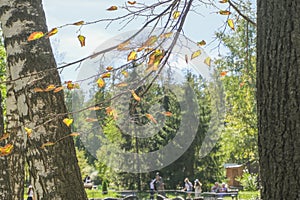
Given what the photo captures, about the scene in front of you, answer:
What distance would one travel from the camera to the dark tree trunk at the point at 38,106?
112 inches

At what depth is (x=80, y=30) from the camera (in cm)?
299

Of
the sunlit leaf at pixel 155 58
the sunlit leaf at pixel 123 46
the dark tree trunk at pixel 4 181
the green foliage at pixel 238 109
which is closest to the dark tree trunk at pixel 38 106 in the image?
the sunlit leaf at pixel 123 46

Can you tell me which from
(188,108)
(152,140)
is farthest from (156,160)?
(188,108)

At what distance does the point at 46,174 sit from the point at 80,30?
2.81 feet

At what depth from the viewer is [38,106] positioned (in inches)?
115

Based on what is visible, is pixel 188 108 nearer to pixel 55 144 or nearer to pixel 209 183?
pixel 209 183

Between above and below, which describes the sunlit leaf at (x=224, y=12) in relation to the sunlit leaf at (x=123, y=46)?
above

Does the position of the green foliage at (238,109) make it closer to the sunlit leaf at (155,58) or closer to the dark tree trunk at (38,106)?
the sunlit leaf at (155,58)

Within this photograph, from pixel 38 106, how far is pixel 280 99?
1.52 meters

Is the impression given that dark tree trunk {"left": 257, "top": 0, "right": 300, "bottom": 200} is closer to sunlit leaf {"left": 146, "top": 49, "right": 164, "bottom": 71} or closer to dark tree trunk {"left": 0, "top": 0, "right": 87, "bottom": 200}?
sunlit leaf {"left": 146, "top": 49, "right": 164, "bottom": 71}

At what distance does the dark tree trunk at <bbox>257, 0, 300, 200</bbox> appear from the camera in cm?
189

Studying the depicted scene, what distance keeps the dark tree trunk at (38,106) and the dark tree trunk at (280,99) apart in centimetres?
125

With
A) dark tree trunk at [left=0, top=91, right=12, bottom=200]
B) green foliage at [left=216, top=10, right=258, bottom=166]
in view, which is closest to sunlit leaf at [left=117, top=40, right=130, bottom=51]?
dark tree trunk at [left=0, top=91, right=12, bottom=200]

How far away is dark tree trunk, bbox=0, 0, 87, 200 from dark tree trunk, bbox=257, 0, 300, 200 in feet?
4.09
